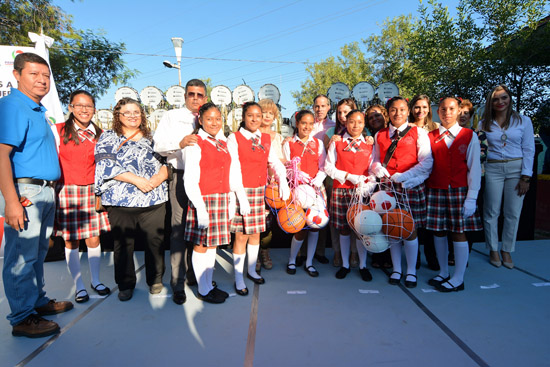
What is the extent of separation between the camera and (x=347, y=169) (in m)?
2.89

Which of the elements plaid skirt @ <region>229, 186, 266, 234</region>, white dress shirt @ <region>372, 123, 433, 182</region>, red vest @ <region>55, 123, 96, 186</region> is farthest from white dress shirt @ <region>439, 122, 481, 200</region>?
red vest @ <region>55, 123, 96, 186</region>

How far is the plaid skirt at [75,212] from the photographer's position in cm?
248

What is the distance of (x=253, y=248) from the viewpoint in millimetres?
2875

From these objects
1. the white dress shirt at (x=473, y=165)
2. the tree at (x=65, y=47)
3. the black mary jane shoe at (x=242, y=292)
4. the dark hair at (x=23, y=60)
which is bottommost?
the black mary jane shoe at (x=242, y=292)

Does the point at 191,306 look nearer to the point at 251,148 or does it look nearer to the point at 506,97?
the point at 251,148

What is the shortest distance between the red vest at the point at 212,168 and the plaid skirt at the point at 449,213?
6.44ft

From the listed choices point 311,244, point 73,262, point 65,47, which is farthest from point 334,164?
point 65,47

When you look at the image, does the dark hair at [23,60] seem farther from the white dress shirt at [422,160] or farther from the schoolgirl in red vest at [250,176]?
the white dress shirt at [422,160]

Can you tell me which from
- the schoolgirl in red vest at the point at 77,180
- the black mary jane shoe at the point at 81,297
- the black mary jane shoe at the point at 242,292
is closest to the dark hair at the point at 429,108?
the black mary jane shoe at the point at 242,292

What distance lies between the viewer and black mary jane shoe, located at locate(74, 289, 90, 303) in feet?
8.37

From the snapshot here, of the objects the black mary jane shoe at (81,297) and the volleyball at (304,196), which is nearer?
the black mary jane shoe at (81,297)

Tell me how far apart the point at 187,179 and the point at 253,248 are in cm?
104

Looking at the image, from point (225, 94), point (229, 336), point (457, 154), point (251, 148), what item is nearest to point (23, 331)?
point (229, 336)

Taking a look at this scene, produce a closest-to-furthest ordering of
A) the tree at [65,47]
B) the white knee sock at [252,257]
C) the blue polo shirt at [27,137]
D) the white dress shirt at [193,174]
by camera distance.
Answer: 1. the blue polo shirt at [27,137]
2. the white dress shirt at [193,174]
3. the white knee sock at [252,257]
4. the tree at [65,47]
